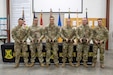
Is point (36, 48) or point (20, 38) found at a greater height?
point (20, 38)

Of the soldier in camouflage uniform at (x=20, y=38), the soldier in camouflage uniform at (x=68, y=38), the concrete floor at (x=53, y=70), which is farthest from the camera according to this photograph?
the soldier in camouflage uniform at (x=68, y=38)

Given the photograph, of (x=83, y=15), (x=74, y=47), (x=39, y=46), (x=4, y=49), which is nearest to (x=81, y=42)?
(x=74, y=47)

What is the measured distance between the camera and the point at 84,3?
33.2 feet

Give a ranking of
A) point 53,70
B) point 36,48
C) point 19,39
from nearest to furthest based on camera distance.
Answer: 1. point 53,70
2. point 19,39
3. point 36,48

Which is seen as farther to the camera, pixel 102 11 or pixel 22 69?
pixel 102 11

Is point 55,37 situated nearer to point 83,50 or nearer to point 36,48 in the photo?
point 36,48

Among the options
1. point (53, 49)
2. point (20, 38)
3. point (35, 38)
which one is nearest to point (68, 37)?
point (53, 49)

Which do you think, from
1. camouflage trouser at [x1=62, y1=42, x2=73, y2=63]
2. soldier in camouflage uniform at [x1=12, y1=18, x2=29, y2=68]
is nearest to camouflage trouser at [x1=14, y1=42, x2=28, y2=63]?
soldier in camouflage uniform at [x1=12, y1=18, x2=29, y2=68]

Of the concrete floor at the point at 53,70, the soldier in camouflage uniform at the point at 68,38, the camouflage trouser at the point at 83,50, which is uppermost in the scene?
the soldier in camouflage uniform at the point at 68,38

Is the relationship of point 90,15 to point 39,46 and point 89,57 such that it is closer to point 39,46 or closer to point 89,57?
point 89,57

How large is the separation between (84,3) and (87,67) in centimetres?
427

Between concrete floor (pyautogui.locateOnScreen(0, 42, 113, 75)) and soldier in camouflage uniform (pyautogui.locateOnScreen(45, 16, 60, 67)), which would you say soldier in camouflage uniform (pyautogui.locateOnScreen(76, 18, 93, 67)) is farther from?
soldier in camouflage uniform (pyautogui.locateOnScreen(45, 16, 60, 67))

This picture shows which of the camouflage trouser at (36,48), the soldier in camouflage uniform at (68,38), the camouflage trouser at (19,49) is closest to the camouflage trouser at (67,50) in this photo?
the soldier in camouflage uniform at (68,38)

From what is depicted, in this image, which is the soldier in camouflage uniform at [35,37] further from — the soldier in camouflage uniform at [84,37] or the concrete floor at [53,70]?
the soldier in camouflage uniform at [84,37]
